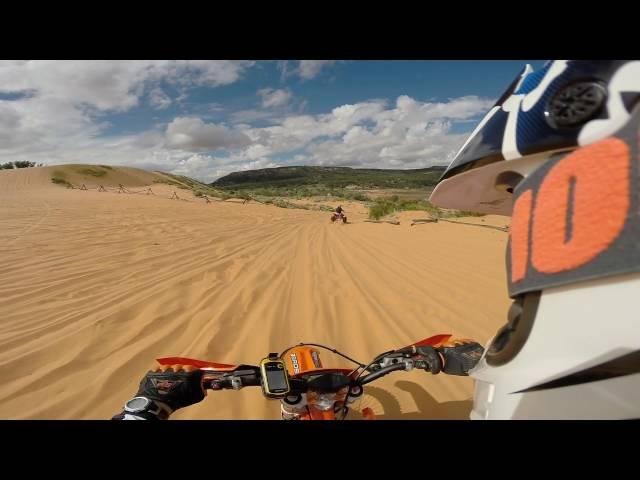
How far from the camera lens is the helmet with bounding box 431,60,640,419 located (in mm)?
593

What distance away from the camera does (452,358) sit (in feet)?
4.74

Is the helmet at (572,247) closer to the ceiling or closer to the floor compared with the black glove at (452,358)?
closer to the ceiling

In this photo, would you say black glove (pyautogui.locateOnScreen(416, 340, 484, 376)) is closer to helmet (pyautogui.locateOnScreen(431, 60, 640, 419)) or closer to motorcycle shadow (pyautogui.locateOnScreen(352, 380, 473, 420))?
helmet (pyautogui.locateOnScreen(431, 60, 640, 419))

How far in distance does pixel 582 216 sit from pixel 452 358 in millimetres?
995

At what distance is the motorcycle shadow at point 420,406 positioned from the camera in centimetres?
229

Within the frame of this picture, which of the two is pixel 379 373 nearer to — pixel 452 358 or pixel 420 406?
pixel 452 358

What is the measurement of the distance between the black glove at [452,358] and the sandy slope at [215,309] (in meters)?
1.09

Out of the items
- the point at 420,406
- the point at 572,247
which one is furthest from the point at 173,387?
the point at 420,406

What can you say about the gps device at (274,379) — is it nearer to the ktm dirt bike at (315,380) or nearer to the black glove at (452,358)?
the ktm dirt bike at (315,380)

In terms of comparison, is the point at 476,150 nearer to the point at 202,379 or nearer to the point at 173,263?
the point at 202,379

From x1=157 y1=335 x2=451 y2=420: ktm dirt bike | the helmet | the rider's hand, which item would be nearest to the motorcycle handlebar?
x1=157 y1=335 x2=451 y2=420: ktm dirt bike

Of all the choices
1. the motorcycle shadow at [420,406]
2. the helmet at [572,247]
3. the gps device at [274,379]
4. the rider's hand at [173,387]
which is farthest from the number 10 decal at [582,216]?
the motorcycle shadow at [420,406]

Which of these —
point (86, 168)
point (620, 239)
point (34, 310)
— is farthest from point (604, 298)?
point (86, 168)

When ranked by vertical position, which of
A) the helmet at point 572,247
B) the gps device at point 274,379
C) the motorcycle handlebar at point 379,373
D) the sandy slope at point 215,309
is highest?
the helmet at point 572,247
